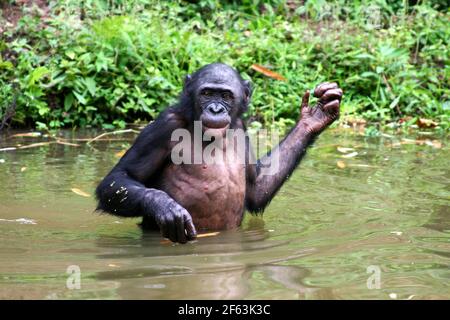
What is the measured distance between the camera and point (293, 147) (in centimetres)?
671

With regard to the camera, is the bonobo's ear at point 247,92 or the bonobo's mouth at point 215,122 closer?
the bonobo's mouth at point 215,122

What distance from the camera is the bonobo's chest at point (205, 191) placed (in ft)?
19.7

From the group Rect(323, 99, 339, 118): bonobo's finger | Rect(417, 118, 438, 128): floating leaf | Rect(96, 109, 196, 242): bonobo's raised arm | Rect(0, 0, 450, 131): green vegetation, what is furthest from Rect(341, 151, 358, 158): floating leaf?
Rect(96, 109, 196, 242): bonobo's raised arm

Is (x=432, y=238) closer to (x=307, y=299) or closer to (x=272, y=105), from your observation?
(x=307, y=299)

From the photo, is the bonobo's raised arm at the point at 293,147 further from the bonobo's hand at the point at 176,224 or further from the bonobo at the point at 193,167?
the bonobo's hand at the point at 176,224

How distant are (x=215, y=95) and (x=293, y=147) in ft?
3.34

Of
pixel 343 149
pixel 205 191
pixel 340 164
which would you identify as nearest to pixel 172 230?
pixel 205 191

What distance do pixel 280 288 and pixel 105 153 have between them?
4.91 metres

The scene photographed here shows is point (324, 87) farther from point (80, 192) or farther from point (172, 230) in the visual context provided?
point (80, 192)

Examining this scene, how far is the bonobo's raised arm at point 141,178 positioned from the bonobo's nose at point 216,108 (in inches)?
12.9

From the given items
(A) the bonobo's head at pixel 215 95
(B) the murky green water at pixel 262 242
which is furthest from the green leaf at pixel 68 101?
(A) the bonobo's head at pixel 215 95

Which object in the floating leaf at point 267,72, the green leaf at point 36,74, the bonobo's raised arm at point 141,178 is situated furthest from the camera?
the floating leaf at point 267,72

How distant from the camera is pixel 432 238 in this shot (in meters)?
5.51

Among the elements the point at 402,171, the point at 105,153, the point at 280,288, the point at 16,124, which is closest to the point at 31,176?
the point at 105,153
